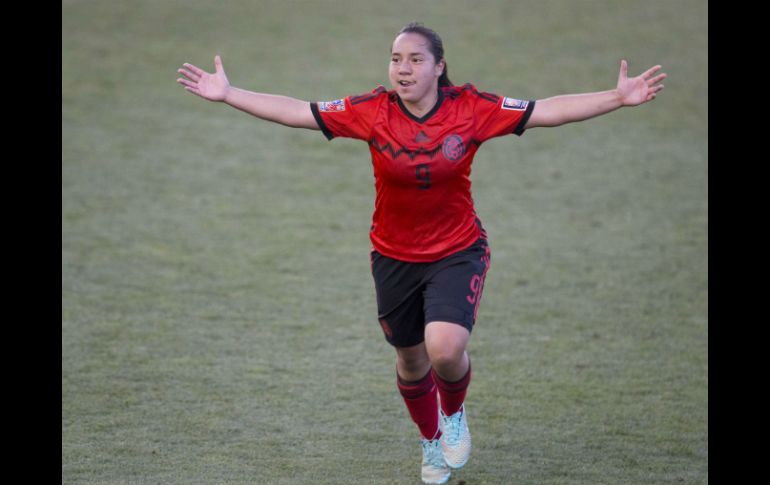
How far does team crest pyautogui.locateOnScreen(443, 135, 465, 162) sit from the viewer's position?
4.61 meters

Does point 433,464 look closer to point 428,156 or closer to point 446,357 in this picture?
point 446,357

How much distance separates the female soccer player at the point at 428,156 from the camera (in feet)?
15.2

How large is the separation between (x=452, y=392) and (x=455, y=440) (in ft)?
0.76

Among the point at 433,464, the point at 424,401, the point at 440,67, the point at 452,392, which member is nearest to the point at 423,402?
the point at 424,401

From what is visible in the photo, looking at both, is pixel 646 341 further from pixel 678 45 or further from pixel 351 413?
pixel 678 45

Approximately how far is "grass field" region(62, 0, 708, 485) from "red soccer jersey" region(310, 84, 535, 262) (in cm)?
115

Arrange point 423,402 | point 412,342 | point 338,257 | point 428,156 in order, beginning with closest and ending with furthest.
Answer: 1. point 428,156
2. point 412,342
3. point 423,402
4. point 338,257

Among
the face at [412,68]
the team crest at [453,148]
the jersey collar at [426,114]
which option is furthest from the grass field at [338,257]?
the face at [412,68]

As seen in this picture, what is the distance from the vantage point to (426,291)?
4.79 meters

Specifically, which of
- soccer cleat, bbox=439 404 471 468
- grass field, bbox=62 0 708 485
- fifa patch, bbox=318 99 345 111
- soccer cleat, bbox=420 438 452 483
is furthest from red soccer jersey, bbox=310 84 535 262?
grass field, bbox=62 0 708 485

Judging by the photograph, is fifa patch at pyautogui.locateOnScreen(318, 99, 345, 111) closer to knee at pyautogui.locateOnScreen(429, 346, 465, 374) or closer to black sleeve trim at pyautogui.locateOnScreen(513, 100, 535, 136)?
black sleeve trim at pyautogui.locateOnScreen(513, 100, 535, 136)

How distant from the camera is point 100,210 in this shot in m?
9.34

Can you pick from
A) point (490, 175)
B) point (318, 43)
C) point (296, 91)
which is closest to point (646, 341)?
point (490, 175)

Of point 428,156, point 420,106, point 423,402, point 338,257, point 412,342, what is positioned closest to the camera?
point 428,156
